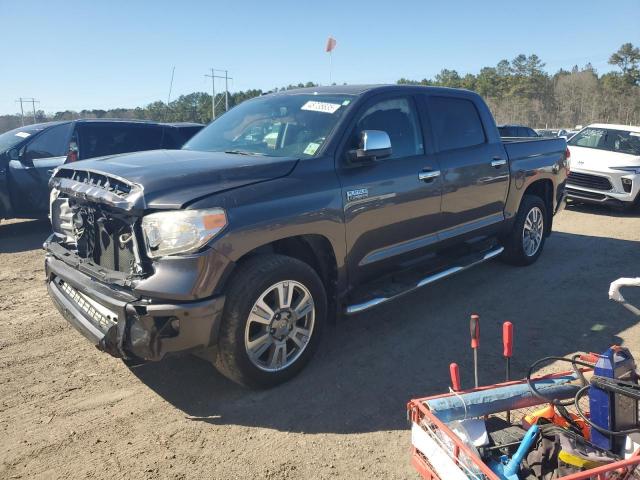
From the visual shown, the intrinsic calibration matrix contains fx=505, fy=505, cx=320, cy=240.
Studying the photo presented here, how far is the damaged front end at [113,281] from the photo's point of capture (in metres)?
2.82

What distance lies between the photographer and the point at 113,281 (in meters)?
2.99

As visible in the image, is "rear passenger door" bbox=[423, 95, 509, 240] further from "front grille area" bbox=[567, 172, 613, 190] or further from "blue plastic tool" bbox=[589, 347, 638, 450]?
"front grille area" bbox=[567, 172, 613, 190]

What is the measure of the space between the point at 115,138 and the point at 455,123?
635cm

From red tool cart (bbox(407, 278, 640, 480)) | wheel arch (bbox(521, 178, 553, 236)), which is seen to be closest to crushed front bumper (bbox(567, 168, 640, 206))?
wheel arch (bbox(521, 178, 553, 236))

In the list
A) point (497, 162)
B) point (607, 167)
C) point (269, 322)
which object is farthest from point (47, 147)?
point (607, 167)

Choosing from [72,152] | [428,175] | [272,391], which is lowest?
[272,391]

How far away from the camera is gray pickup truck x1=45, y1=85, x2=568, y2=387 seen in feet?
9.39

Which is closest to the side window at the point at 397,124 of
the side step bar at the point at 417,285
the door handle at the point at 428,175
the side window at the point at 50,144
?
the door handle at the point at 428,175

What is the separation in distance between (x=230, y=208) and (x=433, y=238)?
2220 mm

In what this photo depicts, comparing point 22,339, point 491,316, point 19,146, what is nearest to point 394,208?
point 491,316

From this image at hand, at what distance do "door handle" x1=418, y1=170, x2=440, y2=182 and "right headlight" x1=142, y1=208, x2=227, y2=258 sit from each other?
2.03 metres

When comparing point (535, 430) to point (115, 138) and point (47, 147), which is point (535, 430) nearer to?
point (47, 147)

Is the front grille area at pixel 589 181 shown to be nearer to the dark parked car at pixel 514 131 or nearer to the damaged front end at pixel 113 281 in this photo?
the dark parked car at pixel 514 131

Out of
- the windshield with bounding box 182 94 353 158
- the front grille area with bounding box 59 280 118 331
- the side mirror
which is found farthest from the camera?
the windshield with bounding box 182 94 353 158
